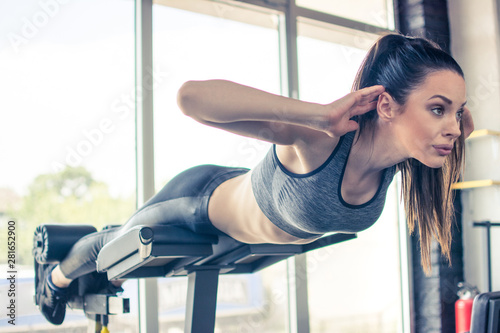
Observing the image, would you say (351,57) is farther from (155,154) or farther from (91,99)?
(91,99)

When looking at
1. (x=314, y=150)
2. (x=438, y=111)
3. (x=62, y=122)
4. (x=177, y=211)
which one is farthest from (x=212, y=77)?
(x=438, y=111)

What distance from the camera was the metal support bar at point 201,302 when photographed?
4.68ft

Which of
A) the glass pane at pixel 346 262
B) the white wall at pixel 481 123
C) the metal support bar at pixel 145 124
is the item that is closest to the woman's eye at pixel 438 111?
the metal support bar at pixel 145 124

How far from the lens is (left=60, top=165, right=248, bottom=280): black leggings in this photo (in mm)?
1382

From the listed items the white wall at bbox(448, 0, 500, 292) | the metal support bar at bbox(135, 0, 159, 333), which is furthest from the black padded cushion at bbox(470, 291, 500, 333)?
the white wall at bbox(448, 0, 500, 292)

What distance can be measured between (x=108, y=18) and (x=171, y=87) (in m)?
0.46

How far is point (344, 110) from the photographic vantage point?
0.92 metres

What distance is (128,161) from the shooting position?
2.40 m

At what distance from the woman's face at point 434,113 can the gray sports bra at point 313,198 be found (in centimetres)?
13

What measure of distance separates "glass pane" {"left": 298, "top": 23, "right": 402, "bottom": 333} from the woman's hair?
171 centimetres

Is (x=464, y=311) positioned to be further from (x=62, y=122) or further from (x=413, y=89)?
(x=62, y=122)

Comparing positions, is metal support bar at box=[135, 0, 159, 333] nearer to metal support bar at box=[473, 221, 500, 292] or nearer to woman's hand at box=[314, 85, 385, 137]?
woman's hand at box=[314, 85, 385, 137]

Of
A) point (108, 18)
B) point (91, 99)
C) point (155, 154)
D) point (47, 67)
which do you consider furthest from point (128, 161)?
point (108, 18)

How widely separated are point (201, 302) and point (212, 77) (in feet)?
4.84
